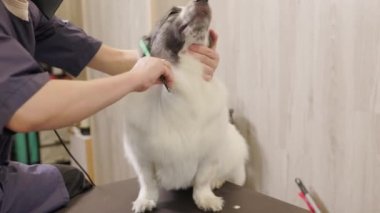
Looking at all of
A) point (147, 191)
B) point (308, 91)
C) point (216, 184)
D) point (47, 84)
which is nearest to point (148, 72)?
point (47, 84)

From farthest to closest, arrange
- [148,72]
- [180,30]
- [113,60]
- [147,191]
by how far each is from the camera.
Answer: [113,60], [147,191], [180,30], [148,72]

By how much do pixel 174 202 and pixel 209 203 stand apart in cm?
10

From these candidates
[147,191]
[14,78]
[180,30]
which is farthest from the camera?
[147,191]

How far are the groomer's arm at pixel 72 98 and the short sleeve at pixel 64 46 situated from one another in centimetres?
41

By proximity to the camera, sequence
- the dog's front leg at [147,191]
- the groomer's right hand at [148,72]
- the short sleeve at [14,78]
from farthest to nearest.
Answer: the dog's front leg at [147,191] → the groomer's right hand at [148,72] → the short sleeve at [14,78]

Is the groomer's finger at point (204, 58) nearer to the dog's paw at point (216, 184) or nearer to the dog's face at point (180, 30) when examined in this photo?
the dog's face at point (180, 30)

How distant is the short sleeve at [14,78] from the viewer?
0.83m

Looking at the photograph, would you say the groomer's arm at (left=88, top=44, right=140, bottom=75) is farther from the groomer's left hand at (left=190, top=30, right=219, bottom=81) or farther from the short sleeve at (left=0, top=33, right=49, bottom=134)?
the short sleeve at (left=0, top=33, right=49, bottom=134)

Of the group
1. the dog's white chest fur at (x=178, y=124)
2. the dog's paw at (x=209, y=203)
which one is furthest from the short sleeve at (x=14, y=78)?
the dog's paw at (x=209, y=203)

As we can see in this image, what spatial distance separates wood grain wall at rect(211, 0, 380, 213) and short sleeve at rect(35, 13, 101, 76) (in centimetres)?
56

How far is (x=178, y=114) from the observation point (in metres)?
1.16

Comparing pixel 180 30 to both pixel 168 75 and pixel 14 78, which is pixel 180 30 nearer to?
pixel 168 75

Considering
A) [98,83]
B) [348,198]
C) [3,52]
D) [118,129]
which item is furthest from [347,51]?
[118,129]

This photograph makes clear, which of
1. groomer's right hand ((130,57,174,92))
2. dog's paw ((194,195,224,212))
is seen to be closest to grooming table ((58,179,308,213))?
dog's paw ((194,195,224,212))
